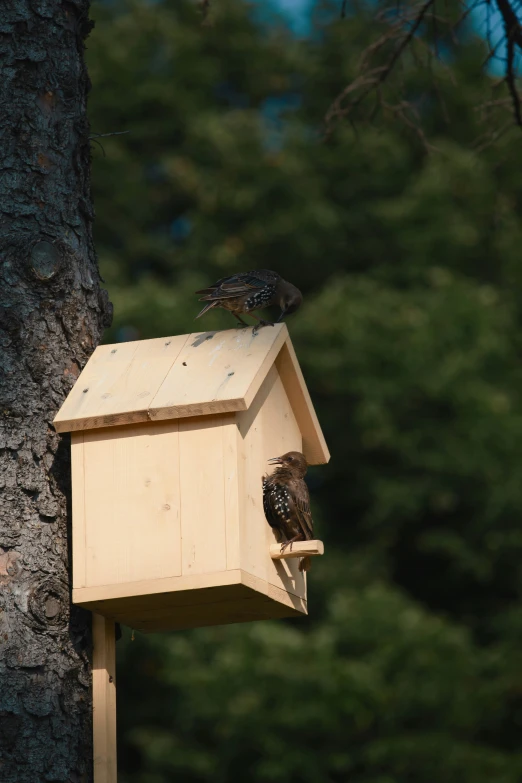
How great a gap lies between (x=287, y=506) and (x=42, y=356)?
88 centimetres

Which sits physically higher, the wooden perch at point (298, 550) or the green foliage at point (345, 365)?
the green foliage at point (345, 365)

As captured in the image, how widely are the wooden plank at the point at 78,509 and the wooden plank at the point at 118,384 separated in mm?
73

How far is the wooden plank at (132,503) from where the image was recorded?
357cm

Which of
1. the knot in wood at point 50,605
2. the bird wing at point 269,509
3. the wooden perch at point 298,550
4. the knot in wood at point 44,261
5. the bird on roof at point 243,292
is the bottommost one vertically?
the knot in wood at point 50,605

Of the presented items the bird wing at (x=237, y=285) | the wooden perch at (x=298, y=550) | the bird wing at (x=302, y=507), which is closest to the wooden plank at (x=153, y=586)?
the wooden perch at (x=298, y=550)

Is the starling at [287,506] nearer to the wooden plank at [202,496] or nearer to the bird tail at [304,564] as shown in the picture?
the bird tail at [304,564]

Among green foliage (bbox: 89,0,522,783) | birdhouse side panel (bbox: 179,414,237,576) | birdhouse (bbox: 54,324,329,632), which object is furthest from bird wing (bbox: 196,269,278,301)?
green foliage (bbox: 89,0,522,783)

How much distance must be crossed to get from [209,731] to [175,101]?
22.9 ft

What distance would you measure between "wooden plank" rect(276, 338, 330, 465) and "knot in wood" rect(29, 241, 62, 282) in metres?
0.83

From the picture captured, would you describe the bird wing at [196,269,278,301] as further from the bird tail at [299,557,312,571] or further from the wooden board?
the wooden board

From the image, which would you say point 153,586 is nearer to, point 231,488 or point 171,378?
point 231,488

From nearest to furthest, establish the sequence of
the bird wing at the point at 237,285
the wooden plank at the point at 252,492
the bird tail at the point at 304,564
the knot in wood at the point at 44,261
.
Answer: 1. the wooden plank at the point at 252,492
2. the knot in wood at the point at 44,261
3. the bird tail at the point at 304,564
4. the bird wing at the point at 237,285

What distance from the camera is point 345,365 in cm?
1188

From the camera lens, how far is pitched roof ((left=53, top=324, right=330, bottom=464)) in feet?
12.0
